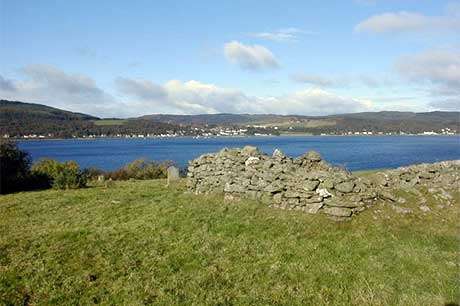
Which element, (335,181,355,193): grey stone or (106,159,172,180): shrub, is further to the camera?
(106,159,172,180): shrub

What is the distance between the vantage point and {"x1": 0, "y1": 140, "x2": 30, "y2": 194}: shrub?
2506 cm

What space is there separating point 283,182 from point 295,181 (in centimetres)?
50

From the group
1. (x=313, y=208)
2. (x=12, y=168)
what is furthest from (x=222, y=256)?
(x=12, y=168)

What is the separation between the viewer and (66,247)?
38.5 ft

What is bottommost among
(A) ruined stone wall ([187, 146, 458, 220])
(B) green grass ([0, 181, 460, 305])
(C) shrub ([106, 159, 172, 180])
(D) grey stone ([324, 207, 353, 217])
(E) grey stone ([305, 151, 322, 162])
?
(C) shrub ([106, 159, 172, 180])

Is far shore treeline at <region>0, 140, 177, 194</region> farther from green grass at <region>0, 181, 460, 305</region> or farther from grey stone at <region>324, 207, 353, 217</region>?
grey stone at <region>324, 207, 353, 217</region>

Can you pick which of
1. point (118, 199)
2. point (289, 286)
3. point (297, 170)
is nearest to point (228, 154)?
point (297, 170)

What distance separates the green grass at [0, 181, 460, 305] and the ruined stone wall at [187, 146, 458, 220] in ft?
2.12

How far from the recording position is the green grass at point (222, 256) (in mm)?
9062

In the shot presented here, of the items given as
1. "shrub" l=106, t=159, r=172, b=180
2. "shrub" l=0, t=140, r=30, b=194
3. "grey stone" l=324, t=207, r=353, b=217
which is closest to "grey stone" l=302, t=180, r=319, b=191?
"grey stone" l=324, t=207, r=353, b=217

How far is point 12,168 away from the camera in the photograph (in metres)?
26.2

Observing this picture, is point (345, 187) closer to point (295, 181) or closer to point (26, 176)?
point (295, 181)

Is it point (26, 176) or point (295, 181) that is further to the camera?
point (26, 176)

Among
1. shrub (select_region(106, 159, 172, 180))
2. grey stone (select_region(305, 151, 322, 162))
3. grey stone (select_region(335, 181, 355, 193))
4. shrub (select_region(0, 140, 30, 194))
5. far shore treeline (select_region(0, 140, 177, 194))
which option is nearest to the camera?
grey stone (select_region(335, 181, 355, 193))
